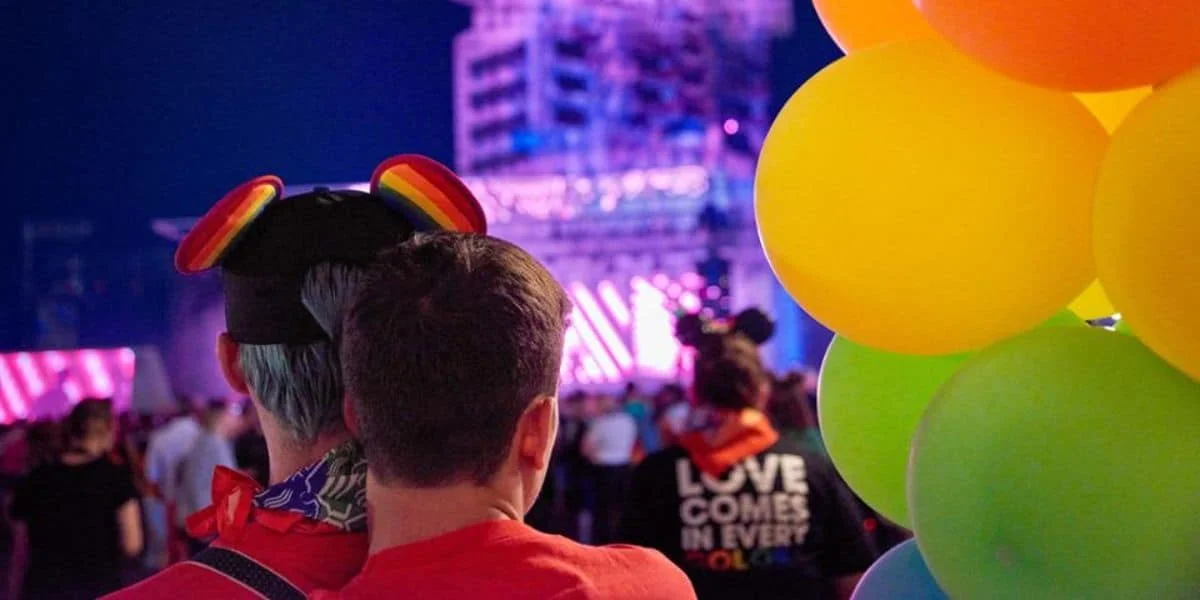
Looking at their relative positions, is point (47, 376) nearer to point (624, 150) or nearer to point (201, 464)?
point (201, 464)

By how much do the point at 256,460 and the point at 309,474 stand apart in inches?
170

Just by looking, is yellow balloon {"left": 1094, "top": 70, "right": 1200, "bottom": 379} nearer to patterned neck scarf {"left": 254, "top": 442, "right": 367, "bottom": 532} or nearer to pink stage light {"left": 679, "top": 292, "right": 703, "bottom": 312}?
patterned neck scarf {"left": 254, "top": 442, "right": 367, "bottom": 532}

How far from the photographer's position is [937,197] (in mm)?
1337

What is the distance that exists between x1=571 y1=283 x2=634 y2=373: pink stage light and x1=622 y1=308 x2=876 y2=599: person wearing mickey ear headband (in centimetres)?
1232

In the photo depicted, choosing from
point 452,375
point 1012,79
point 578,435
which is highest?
point 1012,79


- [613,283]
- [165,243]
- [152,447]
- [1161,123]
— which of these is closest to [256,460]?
[152,447]

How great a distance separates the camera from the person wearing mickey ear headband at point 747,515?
2975mm

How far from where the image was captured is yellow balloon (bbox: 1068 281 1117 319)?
1647 mm

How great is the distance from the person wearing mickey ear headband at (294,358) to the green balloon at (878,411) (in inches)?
23.8

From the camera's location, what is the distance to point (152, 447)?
Result: 6.72 m

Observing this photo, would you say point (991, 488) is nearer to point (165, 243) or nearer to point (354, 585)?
point (354, 585)

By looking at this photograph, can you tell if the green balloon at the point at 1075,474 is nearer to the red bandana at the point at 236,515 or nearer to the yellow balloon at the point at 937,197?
the yellow balloon at the point at 937,197

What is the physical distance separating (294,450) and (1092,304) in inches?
43.4

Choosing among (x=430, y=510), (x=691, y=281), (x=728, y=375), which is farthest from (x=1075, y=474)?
(x=691, y=281)
